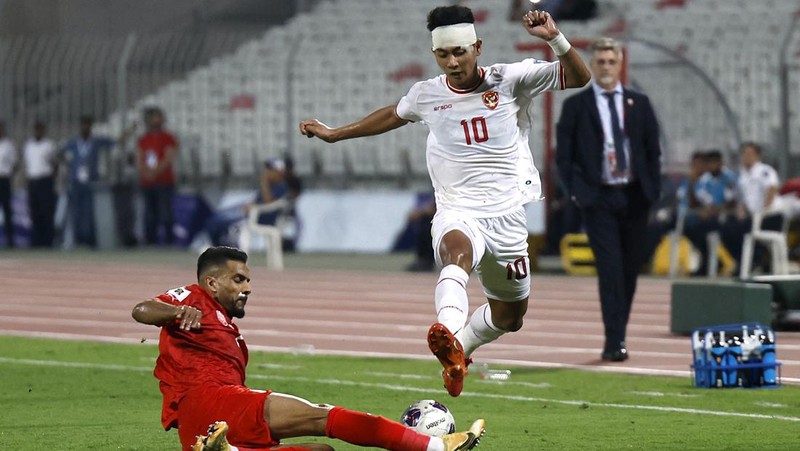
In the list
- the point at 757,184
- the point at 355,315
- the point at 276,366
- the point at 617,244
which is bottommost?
the point at 355,315

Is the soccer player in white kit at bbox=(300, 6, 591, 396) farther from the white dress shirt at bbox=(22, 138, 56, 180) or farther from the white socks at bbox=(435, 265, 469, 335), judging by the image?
the white dress shirt at bbox=(22, 138, 56, 180)

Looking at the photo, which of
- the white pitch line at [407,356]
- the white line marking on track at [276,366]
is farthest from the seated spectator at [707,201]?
the white line marking on track at [276,366]

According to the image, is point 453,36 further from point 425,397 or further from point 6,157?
point 6,157

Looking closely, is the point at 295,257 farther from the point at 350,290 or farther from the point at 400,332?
the point at 400,332

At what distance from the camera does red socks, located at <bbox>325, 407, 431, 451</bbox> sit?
7234 mm

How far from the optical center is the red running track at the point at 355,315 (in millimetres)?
13633

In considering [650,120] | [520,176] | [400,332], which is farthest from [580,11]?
[520,176]

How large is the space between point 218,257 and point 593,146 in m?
5.37

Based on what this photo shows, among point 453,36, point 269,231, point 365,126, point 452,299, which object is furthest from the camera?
point 269,231

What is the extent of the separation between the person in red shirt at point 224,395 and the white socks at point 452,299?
2.91 ft

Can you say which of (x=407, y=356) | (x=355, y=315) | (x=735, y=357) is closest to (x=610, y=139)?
(x=735, y=357)

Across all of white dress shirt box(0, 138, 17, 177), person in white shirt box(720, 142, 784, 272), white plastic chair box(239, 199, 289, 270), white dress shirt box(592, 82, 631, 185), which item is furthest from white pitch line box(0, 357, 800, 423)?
white dress shirt box(0, 138, 17, 177)

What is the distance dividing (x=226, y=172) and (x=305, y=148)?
142 centimetres

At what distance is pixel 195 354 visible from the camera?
24.9 feet
